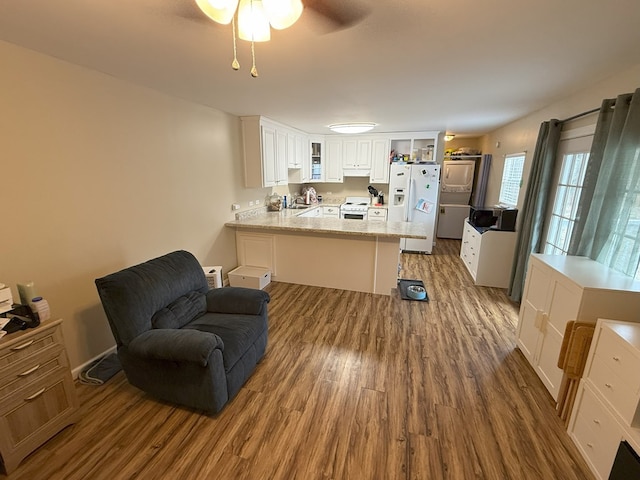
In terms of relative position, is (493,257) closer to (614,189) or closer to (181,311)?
(614,189)

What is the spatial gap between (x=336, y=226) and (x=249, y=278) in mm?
1388

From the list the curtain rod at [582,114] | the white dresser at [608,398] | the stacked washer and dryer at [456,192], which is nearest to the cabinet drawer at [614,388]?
the white dresser at [608,398]

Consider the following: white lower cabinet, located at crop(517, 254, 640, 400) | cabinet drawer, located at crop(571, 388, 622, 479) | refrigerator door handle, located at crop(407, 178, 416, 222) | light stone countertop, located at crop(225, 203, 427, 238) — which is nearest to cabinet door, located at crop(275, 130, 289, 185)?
light stone countertop, located at crop(225, 203, 427, 238)

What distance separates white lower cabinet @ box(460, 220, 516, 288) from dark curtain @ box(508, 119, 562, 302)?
0.34 metres

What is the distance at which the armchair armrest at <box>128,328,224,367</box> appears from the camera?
1696 mm

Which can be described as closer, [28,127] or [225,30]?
[225,30]

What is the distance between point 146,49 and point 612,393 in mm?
3384

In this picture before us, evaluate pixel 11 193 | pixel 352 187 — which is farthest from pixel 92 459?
pixel 352 187

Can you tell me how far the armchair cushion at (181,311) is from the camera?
6.76 ft

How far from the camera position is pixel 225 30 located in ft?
5.12

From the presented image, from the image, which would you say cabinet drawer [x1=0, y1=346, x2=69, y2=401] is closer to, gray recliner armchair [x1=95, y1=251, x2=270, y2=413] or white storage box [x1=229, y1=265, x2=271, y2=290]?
gray recliner armchair [x1=95, y1=251, x2=270, y2=413]

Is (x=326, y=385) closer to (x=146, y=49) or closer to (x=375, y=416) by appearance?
(x=375, y=416)

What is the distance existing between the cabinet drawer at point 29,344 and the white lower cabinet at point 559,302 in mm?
3281

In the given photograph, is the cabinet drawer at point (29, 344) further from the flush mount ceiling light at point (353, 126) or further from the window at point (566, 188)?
the window at point (566, 188)
